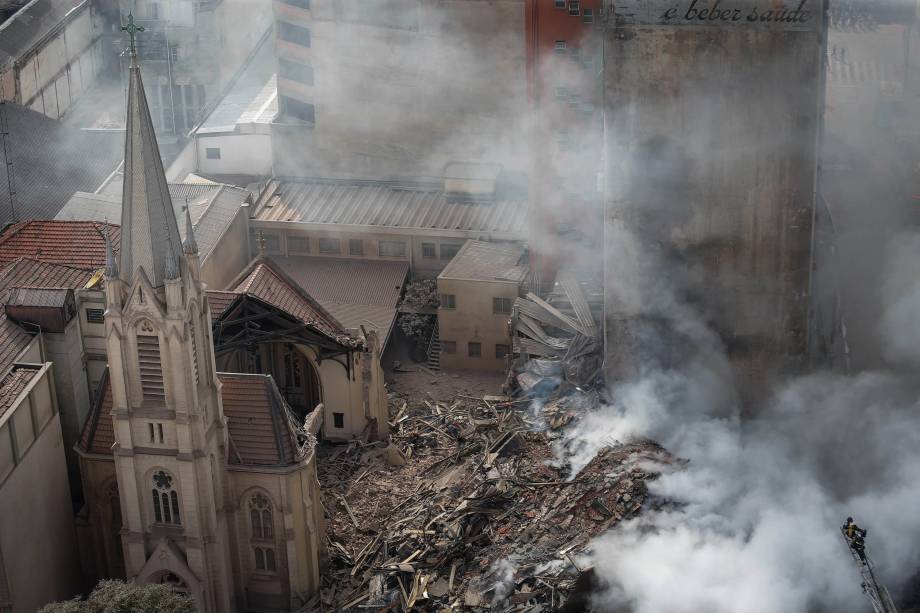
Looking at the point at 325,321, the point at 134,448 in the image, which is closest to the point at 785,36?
the point at 325,321

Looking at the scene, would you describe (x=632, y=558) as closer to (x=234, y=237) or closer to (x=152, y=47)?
(x=234, y=237)

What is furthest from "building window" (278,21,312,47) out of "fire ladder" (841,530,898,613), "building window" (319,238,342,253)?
"fire ladder" (841,530,898,613)

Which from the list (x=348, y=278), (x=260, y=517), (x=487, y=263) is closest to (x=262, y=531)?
(x=260, y=517)

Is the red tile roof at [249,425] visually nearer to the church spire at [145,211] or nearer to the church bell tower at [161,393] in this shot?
the church bell tower at [161,393]

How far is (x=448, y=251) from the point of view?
180 feet

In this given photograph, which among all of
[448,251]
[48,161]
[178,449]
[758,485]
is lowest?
[758,485]

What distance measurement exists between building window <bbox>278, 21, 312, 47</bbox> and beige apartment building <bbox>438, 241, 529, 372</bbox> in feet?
47.7

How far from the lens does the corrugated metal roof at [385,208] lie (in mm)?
54688

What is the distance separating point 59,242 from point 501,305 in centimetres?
1566

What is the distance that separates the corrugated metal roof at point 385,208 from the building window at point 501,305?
4091 mm

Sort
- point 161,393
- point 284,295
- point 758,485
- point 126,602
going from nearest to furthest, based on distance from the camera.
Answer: point 126,602 < point 161,393 < point 758,485 < point 284,295

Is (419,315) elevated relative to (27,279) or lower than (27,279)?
lower

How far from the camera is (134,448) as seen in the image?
34.5m

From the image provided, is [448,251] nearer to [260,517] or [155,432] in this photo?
[260,517]
